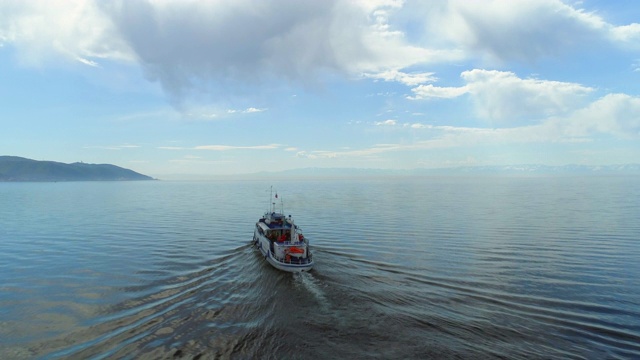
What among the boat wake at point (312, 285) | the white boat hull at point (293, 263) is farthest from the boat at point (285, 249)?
the boat wake at point (312, 285)

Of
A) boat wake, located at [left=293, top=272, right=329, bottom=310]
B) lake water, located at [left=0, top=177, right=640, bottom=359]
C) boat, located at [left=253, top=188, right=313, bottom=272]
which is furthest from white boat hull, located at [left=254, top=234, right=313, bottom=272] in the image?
lake water, located at [left=0, top=177, right=640, bottom=359]

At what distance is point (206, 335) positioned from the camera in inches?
872

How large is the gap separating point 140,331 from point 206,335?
5.05 metres

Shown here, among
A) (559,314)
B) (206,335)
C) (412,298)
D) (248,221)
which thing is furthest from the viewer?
(248,221)

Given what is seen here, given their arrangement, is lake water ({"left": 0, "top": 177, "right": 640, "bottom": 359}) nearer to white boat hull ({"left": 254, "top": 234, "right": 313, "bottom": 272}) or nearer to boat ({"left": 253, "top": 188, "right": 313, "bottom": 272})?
white boat hull ({"left": 254, "top": 234, "right": 313, "bottom": 272})

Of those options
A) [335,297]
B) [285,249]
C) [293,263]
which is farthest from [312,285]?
[285,249]

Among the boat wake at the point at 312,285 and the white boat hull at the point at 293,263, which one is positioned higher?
the white boat hull at the point at 293,263

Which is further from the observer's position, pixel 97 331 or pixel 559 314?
pixel 559 314

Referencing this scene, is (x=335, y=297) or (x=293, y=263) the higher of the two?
(x=293, y=263)

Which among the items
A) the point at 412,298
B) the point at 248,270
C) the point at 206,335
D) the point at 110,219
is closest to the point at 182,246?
the point at 248,270

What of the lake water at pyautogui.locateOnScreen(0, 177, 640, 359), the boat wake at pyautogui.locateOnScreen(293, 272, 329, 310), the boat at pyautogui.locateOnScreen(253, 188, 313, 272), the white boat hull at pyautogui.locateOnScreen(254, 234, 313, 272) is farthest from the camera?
the boat at pyautogui.locateOnScreen(253, 188, 313, 272)

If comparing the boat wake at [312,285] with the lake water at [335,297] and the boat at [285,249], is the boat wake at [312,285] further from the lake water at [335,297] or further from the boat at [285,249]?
the boat at [285,249]

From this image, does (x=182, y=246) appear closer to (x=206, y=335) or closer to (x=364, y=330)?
(x=206, y=335)

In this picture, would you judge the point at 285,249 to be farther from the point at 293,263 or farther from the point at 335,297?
the point at 335,297
